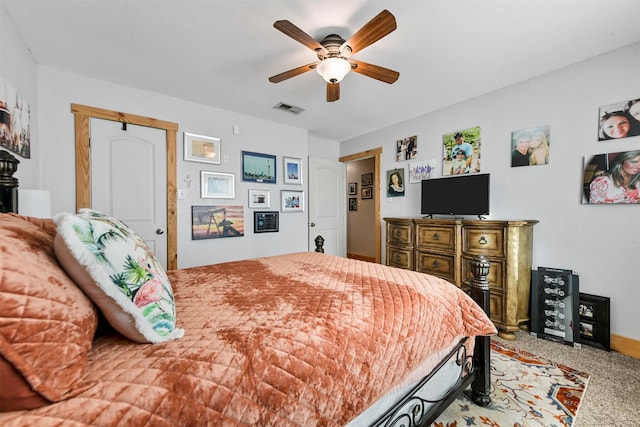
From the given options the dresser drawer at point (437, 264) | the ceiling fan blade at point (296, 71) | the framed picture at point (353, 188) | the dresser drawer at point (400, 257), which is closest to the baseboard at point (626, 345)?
the dresser drawer at point (437, 264)

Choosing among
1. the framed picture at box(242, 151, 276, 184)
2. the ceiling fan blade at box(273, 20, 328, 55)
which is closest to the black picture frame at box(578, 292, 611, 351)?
the ceiling fan blade at box(273, 20, 328, 55)

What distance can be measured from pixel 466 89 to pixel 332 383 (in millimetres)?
3224

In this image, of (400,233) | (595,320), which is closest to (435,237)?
(400,233)

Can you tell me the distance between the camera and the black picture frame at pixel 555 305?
7.27 feet

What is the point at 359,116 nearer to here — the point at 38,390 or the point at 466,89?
the point at 466,89

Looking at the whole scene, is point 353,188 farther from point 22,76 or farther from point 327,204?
point 22,76

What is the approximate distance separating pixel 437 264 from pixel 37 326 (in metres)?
3.14

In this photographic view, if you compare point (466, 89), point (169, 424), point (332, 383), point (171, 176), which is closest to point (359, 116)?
→ point (466, 89)

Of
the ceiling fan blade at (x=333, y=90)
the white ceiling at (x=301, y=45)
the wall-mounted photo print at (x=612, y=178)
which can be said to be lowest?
the wall-mounted photo print at (x=612, y=178)

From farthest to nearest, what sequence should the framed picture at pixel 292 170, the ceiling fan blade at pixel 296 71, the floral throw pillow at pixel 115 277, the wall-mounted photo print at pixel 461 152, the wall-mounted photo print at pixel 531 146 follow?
the framed picture at pixel 292 170 → the wall-mounted photo print at pixel 461 152 → the wall-mounted photo print at pixel 531 146 → the ceiling fan blade at pixel 296 71 → the floral throw pillow at pixel 115 277

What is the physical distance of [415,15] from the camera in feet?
5.72

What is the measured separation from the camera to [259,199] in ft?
12.1

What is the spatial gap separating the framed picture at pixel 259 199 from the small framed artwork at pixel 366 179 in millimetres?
2673

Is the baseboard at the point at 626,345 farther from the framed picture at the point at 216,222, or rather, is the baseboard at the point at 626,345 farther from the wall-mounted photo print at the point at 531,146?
the framed picture at the point at 216,222
